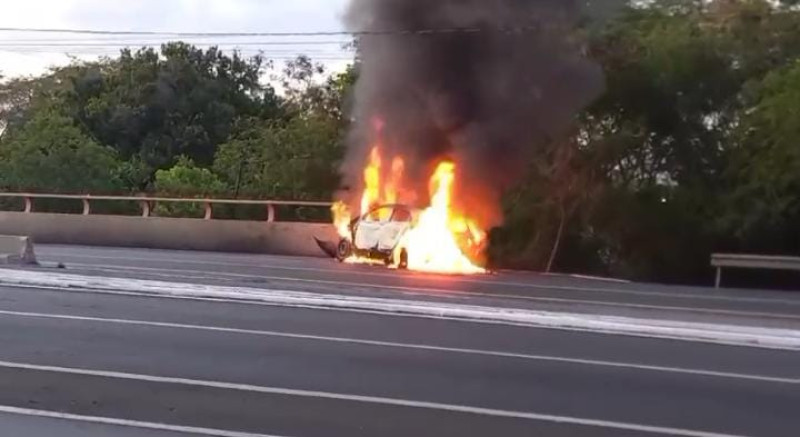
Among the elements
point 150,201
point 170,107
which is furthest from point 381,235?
point 170,107

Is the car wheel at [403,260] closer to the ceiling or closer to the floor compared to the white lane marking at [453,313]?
closer to the ceiling

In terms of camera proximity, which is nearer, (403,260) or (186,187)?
(403,260)

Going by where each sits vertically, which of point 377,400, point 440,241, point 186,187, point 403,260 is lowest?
point 377,400

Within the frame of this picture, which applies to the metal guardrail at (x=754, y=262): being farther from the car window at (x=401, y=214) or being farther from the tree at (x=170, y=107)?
the tree at (x=170, y=107)

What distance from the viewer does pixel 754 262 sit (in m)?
24.3

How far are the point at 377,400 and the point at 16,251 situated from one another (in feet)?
47.3

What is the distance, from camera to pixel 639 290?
2158 cm

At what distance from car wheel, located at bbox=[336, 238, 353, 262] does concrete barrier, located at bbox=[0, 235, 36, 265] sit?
729 centimetres

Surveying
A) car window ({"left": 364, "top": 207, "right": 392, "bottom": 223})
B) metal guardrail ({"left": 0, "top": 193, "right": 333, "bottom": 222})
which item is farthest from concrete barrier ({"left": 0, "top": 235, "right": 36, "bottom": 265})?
metal guardrail ({"left": 0, "top": 193, "right": 333, "bottom": 222})

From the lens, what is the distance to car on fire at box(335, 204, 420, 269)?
2627 centimetres

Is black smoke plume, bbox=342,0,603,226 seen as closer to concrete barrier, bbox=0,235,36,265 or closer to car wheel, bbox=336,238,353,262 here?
car wheel, bbox=336,238,353,262

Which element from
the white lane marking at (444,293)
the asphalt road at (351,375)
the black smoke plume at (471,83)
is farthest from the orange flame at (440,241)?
the asphalt road at (351,375)

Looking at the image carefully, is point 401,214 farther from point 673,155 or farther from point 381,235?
point 673,155

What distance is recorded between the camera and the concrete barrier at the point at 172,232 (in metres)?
30.7
